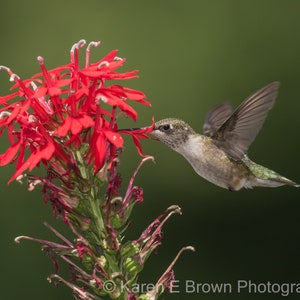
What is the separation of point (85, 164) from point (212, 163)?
2.76 feet

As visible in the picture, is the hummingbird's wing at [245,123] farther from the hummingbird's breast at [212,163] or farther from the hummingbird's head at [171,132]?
the hummingbird's head at [171,132]

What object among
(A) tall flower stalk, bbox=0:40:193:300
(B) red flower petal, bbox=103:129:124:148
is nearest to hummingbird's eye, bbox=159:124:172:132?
(A) tall flower stalk, bbox=0:40:193:300

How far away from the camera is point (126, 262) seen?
210cm

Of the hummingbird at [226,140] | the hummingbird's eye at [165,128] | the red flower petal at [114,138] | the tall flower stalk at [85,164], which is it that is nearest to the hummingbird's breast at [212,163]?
the hummingbird at [226,140]

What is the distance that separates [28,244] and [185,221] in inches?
39.7

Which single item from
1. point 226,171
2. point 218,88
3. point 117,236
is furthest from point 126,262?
point 218,88

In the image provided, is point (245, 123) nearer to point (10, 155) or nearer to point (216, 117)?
point (216, 117)

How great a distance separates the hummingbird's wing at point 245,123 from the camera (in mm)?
2568

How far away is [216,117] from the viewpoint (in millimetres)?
2934

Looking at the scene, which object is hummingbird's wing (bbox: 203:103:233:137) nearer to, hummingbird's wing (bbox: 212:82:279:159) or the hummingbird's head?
hummingbird's wing (bbox: 212:82:279:159)

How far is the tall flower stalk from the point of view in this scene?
1.96 meters

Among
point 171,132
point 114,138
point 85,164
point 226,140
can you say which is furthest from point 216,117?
point 114,138

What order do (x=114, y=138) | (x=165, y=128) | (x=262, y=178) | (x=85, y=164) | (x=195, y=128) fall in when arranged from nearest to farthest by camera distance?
1. (x=114, y=138)
2. (x=85, y=164)
3. (x=165, y=128)
4. (x=262, y=178)
5. (x=195, y=128)

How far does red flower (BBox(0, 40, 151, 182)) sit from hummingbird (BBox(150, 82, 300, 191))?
61 centimetres
